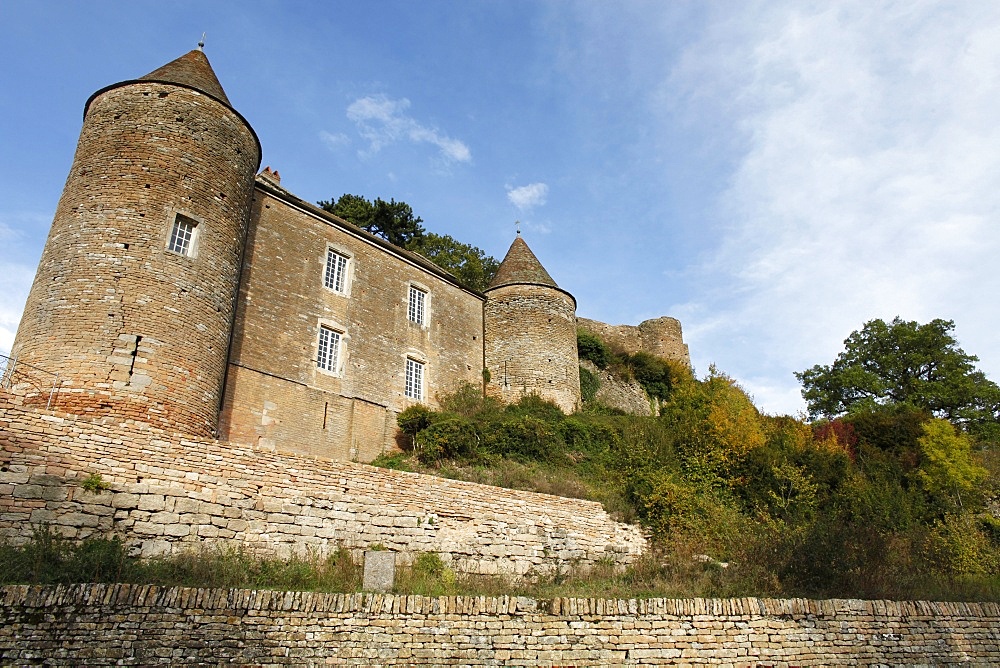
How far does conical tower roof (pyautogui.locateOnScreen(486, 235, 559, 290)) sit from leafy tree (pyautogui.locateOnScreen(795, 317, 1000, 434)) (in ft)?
54.3

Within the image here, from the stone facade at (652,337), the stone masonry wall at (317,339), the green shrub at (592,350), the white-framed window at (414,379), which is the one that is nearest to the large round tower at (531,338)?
the stone masonry wall at (317,339)

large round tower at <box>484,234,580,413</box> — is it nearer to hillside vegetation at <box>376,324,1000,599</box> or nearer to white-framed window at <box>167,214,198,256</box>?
hillside vegetation at <box>376,324,1000,599</box>

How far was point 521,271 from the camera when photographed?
2684 cm

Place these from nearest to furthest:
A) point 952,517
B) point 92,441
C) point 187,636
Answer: point 187,636 → point 92,441 → point 952,517

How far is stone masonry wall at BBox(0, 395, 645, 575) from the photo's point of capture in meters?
9.98

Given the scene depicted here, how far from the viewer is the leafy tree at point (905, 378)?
3017cm

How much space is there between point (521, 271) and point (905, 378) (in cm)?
2037

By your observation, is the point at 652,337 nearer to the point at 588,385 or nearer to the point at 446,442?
the point at 588,385

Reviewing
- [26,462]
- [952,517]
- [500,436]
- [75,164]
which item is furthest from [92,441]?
[952,517]

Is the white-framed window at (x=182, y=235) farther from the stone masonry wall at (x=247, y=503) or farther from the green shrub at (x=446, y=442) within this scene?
the green shrub at (x=446, y=442)

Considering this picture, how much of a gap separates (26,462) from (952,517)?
846 inches

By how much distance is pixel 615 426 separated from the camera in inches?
840

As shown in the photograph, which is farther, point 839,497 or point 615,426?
point 615,426

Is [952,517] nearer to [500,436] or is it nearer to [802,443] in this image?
[802,443]
